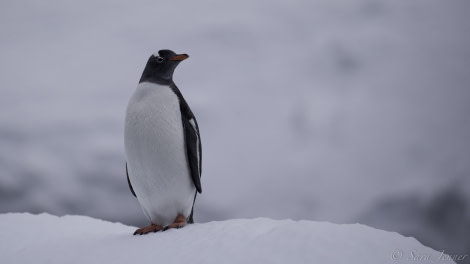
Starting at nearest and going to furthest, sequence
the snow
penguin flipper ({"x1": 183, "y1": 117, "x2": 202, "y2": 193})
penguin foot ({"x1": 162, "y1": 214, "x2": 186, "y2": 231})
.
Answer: the snow < penguin foot ({"x1": 162, "y1": 214, "x2": 186, "y2": 231}) < penguin flipper ({"x1": 183, "y1": 117, "x2": 202, "y2": 193})

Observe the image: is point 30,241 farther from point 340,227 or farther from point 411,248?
point 411,248

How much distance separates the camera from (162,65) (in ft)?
11.4

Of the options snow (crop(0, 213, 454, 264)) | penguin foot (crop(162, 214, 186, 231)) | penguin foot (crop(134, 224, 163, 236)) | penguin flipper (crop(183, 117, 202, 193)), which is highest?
penguin flipper (crop(183, 117, 202, 193))

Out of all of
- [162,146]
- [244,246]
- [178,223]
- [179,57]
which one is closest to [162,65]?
[179,57]

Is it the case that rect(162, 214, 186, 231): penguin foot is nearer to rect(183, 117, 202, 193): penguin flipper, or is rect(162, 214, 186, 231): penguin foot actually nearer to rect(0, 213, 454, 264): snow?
rect(0, 213, 454, 264): snow

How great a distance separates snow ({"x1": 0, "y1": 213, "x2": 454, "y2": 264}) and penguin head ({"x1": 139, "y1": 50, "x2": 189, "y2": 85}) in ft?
4.35

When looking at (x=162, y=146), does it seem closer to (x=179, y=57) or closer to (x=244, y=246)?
(x=179, y=57)

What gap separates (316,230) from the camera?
2.49 meters

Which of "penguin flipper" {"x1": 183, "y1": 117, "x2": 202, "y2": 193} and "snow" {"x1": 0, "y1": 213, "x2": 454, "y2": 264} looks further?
"penguin flipper" {"x1": 183, "y1": 117, "x2": 202, "y2": 193}

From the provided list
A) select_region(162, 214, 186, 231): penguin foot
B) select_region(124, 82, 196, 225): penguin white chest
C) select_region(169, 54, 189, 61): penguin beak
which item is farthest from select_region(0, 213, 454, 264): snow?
select_region(169, 54, 189, 61): penguin beak

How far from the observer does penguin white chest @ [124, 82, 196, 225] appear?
10.6 feet

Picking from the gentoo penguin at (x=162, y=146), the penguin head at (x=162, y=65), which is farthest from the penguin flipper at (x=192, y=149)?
the penguin head at (x=162, y=65)

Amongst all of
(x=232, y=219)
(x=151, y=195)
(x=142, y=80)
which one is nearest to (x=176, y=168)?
(x=151, y=195)

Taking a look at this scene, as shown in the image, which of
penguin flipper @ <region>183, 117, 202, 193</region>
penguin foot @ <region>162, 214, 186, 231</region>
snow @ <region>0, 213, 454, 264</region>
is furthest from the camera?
penguin flipper @ <region>183, 117, 202, 193</region>
